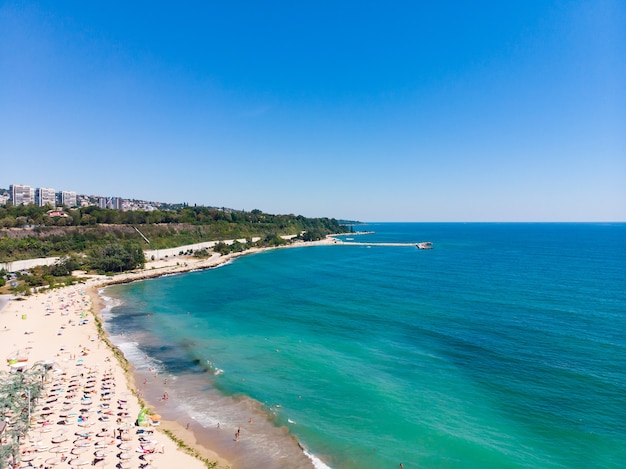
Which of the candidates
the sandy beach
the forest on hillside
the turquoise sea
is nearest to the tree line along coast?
the forest on hillside

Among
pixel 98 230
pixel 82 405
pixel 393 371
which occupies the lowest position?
pixel 82 405

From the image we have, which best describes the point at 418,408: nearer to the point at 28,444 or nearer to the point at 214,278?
the point at 28,444

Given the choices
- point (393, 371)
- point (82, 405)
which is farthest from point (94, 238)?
point (393, 371)

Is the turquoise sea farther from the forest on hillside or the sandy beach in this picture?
the forest on hillside

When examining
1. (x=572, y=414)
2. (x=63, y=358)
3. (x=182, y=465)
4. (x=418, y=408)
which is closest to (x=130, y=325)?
(x=63, y=358)

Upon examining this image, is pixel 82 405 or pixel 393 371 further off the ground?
pixel 393 371

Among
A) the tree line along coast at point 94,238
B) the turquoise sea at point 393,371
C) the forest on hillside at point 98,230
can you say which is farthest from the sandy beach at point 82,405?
the forest on hillside at point 98,230

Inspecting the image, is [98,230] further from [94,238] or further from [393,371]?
[393,371]
